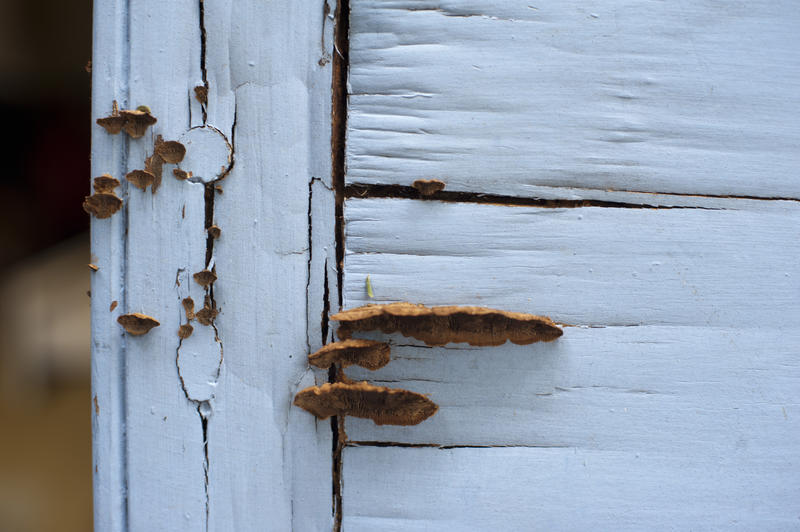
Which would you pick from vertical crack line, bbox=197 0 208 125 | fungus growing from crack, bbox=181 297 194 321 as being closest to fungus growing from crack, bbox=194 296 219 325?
fungus growing from crack, bbox=181 297 194 321

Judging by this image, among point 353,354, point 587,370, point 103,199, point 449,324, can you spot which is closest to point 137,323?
point 103,199

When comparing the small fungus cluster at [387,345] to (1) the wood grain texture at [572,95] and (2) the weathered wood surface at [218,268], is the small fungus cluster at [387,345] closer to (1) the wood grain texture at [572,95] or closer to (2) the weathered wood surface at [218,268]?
(2) the weathered wood surface at [218,268]

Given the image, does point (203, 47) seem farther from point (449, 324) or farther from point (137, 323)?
point (449, 324)

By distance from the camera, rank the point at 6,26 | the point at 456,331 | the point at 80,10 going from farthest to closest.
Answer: the point at 80,10 < the point at 6,26 < the point at 456,331

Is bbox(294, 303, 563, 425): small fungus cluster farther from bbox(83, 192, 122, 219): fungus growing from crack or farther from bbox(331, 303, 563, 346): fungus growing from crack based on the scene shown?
bbox(83, 192, 122, 219): fungus growing from crack

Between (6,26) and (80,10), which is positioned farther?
(80,10)

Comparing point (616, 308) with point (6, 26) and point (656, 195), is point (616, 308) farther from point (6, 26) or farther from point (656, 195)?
point (6, 26)

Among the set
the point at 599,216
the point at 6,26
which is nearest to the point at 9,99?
the point at 6,26
